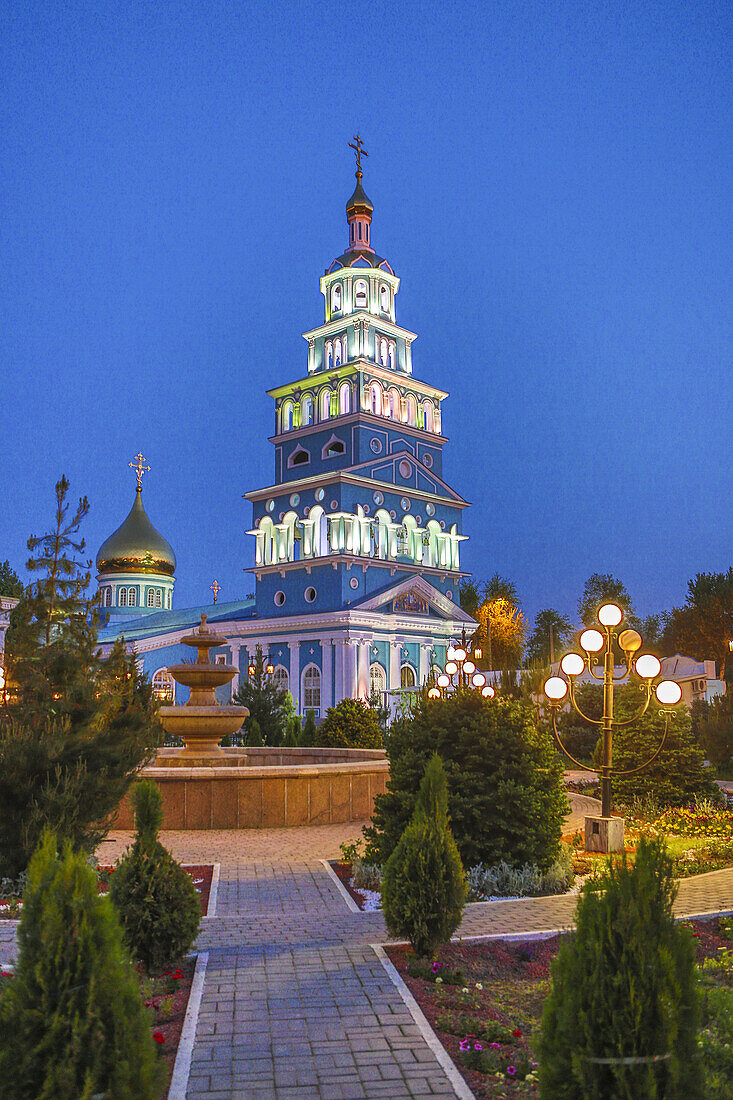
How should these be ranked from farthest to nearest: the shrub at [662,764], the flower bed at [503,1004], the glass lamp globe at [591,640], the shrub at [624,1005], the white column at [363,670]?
the white column at [363,670]
the shrub at [662,764]
the glass lamp globe at [591,640]
the flower bed at [503,1004]
the shrub at [624,1005]

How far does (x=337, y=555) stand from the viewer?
40.4m

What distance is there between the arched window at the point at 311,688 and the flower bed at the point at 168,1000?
34.3 meters

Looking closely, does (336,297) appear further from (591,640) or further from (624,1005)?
(624,1005)

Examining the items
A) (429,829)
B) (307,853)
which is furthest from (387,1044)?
(307,853)

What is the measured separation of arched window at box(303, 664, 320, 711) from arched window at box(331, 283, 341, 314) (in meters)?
20.3

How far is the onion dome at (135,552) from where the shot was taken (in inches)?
2373

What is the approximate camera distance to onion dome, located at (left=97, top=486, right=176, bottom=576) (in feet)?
198

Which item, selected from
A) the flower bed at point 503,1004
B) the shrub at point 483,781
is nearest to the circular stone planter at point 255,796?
the shrub at point 483,781

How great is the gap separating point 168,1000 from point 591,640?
712 centimetres

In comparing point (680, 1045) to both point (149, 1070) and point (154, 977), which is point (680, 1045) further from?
point (154, 977)

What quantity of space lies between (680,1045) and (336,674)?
36.5 meters

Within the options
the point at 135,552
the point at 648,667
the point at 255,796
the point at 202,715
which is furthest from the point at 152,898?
the point at 135,552

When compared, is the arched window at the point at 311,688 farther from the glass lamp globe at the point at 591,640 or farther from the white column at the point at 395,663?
the glass lamp globe at the point at 591,640

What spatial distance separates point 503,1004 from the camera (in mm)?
5691
